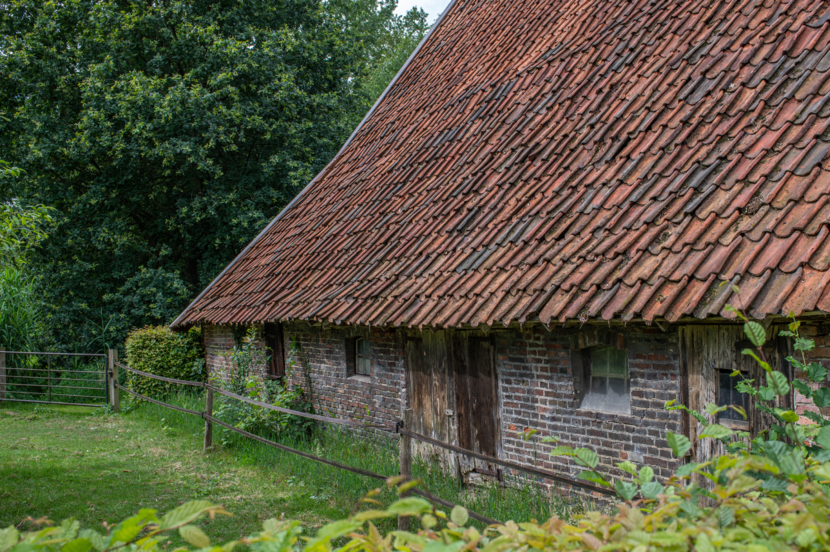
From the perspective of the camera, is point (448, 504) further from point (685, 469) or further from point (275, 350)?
point (275, 350)

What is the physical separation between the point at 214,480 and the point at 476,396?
3577 millimetres

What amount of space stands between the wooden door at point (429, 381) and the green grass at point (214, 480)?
1.71 ft

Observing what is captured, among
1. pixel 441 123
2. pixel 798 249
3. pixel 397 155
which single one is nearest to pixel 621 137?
pixel 798 249

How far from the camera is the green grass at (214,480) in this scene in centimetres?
621

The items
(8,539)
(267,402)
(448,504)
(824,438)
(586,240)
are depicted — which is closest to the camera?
(8,539)

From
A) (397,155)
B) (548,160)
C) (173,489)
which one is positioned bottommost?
(173,489)

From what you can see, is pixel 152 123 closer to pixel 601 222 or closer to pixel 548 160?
pixel 548 160

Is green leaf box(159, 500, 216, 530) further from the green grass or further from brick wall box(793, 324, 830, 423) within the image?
brick wall box(793, 324, 830, 423)

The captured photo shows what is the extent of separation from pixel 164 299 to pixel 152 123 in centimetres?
495

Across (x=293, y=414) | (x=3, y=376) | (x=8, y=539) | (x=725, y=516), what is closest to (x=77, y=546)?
(x=8, y=539)

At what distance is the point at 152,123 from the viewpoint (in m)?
16.7

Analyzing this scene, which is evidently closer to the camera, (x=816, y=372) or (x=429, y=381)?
(x=816, y=372)

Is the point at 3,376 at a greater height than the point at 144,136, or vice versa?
the point at 144,136

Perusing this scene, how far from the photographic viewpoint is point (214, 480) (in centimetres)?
771
